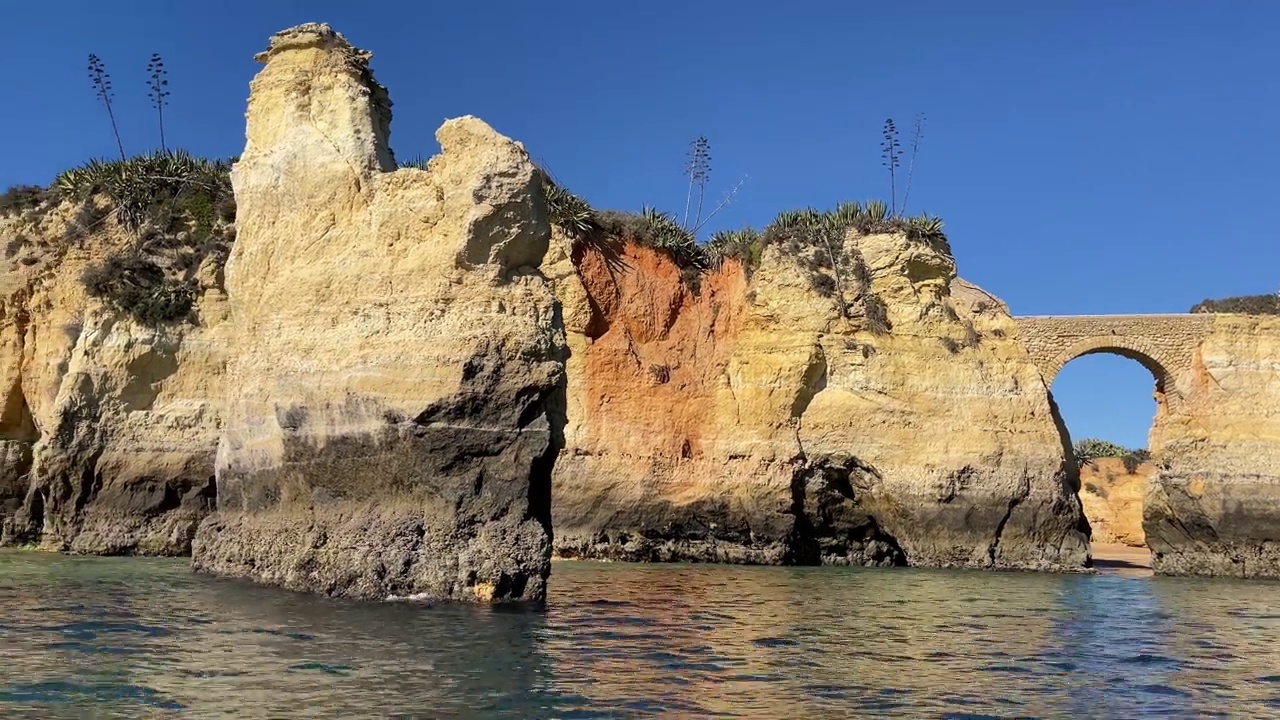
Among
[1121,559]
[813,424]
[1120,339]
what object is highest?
[1120,339]

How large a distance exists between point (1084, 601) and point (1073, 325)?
39.7ft

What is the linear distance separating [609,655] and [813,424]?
1589cm

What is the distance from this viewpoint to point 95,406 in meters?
20.4

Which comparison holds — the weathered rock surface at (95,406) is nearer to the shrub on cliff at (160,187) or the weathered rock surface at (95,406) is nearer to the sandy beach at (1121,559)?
the shrub on cliff at (160,187)

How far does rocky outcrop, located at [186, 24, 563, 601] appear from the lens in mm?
12258

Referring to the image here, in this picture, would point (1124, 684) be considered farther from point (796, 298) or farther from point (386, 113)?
point (796, 298)

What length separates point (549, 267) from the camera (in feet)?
84.2

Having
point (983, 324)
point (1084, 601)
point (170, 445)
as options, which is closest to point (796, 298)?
point (983, 324)

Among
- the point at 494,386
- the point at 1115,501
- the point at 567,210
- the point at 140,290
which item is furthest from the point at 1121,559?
the point at 140,290

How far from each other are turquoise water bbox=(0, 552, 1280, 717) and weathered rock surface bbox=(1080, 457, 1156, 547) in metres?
25.8

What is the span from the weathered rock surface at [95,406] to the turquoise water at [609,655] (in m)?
4.39

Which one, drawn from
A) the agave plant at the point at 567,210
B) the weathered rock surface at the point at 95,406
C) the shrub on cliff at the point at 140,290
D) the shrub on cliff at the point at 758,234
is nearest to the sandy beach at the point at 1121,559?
the shrub on cliff at the point at 758,234

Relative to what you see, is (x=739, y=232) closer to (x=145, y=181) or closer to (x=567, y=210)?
(x=567, y=210)

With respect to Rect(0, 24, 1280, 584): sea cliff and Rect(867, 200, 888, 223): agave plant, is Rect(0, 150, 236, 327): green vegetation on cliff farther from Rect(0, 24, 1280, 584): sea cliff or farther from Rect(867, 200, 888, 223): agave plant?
Rect(867, 200, 888, 223): agave plant
